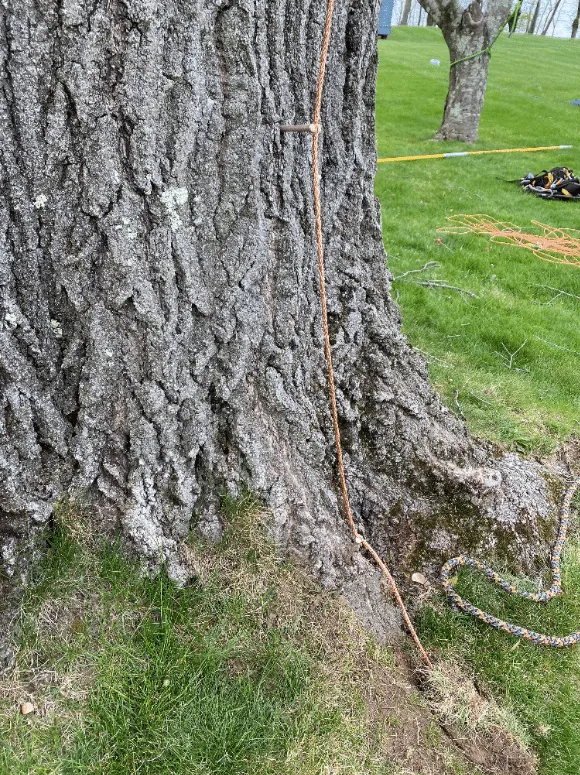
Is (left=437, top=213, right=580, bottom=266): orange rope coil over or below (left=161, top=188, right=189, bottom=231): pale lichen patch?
below

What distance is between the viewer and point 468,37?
10398 millimetres

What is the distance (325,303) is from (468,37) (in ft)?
34.3

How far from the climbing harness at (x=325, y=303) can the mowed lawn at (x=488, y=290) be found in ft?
3.76

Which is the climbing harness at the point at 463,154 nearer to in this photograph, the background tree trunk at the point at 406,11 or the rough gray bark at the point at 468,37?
the rough gray bark at the point at 468,37

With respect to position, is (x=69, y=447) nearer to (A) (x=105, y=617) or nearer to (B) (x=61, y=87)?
(A) (x=105, y=617)

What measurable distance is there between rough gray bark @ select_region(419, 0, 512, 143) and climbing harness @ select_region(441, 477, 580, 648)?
1027 cm

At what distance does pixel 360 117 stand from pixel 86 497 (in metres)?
1.46

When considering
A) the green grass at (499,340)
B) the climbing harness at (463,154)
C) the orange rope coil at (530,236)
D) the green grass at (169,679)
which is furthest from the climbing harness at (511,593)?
the climbing harness at (463,154)

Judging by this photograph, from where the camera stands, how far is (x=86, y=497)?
1.76 m

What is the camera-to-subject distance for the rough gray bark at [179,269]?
1451 millimetres

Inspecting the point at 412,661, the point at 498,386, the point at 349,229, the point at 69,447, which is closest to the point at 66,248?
the point at 69,447

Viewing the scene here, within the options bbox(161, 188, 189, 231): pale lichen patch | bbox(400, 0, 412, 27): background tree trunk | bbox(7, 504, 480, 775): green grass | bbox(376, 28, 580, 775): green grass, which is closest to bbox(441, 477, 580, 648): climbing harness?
bbox(376, 28, 580, 775): green grass

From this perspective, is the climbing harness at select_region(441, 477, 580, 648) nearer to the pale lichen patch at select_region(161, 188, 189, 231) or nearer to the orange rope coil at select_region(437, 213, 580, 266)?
the pale lichen patch at select_region(161, 188, 189, 231)

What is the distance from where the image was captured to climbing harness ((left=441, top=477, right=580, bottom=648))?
2.21 metres
